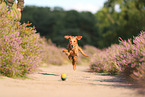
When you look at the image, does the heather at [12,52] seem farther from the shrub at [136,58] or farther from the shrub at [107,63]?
the shrub at [107,63]

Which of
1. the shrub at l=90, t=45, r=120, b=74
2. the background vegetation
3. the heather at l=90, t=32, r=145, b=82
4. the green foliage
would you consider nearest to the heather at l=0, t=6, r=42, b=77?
the background vegetation

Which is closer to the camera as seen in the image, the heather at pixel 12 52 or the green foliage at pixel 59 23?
the heather at pixel 12 52

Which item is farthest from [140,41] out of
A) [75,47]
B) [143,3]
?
[143,3]

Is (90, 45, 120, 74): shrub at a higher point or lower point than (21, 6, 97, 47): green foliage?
lower

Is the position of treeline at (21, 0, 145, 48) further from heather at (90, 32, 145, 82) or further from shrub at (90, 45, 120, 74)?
heather at (90, 32, 145, 82)

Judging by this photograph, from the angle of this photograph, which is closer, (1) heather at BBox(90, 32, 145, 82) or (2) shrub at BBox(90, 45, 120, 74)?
(1) heather at BBox(90, 32, 145, 82)

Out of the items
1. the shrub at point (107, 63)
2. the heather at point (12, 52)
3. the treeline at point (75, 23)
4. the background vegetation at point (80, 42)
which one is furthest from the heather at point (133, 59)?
the treeline at point (75, 23)

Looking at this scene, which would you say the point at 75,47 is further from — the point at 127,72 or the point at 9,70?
the point at 9,70

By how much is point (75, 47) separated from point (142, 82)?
5068mm

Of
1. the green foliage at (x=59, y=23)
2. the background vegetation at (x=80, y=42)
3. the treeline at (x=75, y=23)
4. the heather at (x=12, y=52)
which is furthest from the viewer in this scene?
the green foliage at (x=59, y=23)

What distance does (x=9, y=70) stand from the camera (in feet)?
27.3

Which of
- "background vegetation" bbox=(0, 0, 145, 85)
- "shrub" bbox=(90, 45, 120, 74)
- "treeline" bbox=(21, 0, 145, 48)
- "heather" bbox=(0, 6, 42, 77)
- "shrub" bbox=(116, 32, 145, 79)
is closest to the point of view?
"shrub" bbox=(116, 32, 145, 79)

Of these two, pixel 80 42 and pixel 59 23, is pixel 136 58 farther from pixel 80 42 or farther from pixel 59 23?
pixel 59 23

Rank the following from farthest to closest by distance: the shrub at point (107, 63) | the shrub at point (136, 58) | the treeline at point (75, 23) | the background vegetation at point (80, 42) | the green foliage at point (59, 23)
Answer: the green foliage at point (59, 23) < the treeline at point (75, 23) < the shrub at point (107, 63) < the background vegetation at point (80, 42) < the shrub at point (136, 58)
